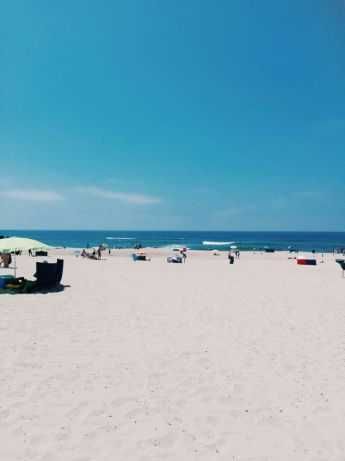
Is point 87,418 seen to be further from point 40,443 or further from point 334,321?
point 334,321

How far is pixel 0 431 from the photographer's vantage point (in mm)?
4191

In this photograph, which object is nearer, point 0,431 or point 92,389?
point 0,431

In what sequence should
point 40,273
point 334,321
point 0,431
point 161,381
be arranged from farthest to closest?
point 40,273 → point 334,321 → point 161,381 → point 0,431

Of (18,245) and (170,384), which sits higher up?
(18,245)

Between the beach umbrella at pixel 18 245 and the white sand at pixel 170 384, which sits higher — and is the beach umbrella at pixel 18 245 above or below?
above

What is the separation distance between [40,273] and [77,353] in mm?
7952

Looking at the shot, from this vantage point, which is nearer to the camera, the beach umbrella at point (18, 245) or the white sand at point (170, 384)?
the white sand at point (170, 384)

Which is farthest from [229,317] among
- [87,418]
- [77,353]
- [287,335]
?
[87,418]

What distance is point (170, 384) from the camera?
5.63m

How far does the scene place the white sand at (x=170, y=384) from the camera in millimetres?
4016

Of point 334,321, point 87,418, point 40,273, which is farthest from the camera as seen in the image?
point 40,273

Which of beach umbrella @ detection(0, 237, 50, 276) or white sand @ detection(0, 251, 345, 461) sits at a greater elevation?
beach umbrella @ detection(0, 237, 50, 276)

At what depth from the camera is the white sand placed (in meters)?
4.02

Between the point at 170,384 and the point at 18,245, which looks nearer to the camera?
the point at 170,384
